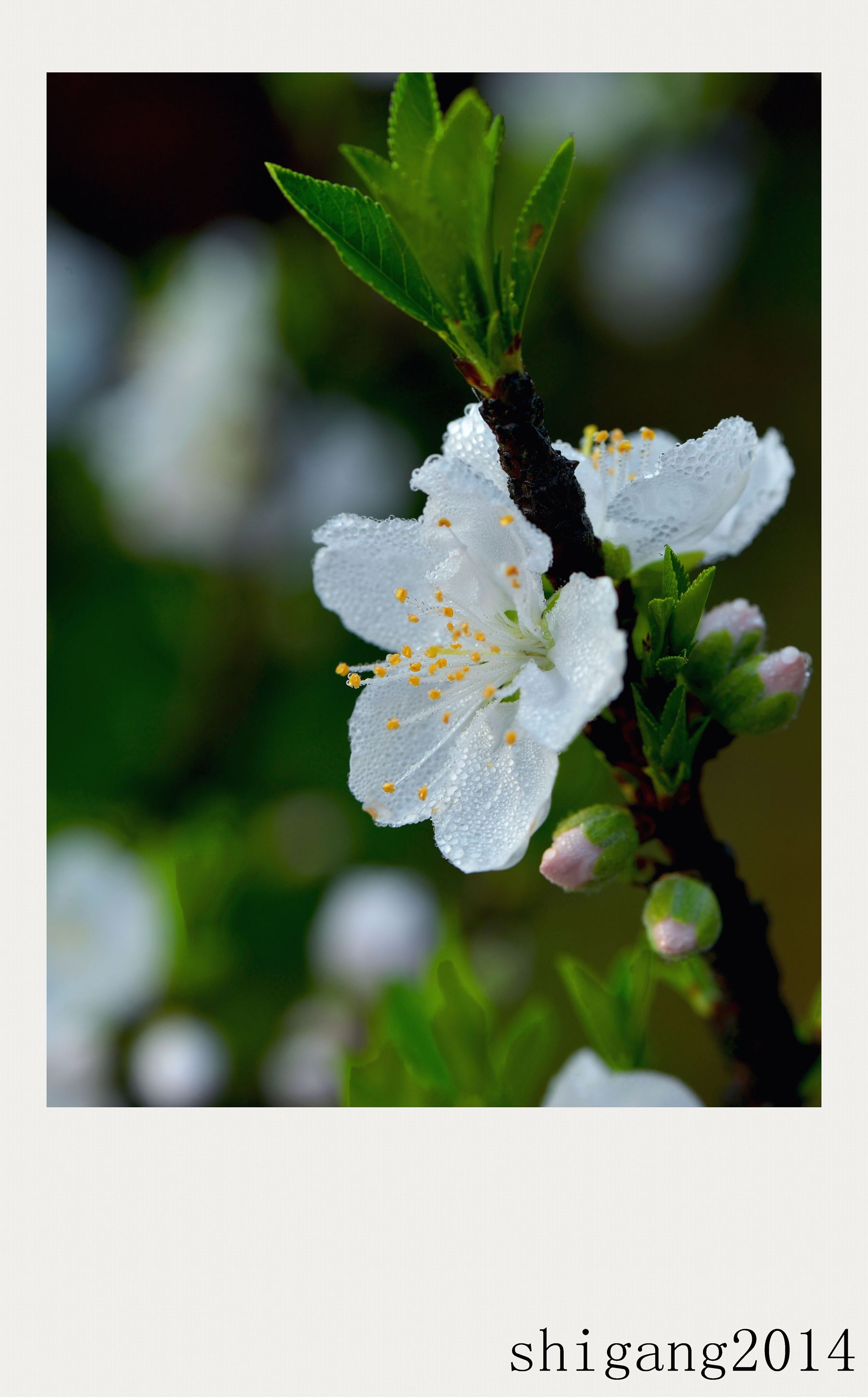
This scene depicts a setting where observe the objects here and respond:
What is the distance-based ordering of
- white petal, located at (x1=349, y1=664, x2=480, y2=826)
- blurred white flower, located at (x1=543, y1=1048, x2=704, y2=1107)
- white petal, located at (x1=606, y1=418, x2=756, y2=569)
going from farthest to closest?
blurred white flower, located at (x1=543, y1=1048, x2=704, y2=1107) → white petal, located at (x1=349, y1=664, x2=480, y2=826) → white petal, located at (x1=606, y1=418, x2=756, y2=569)

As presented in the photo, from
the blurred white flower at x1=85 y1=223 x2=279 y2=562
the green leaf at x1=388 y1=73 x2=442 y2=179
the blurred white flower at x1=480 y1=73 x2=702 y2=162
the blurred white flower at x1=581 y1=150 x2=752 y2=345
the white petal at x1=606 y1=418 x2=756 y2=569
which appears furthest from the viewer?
the blurred white flower at x1=581 y1=150 x2=752 y2=345

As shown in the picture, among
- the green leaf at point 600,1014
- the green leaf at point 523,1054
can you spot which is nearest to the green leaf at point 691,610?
the green leaf at point 600,1014

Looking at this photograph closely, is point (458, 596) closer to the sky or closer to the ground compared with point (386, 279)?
closer to the ground

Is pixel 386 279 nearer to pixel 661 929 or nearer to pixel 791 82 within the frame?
pixel 661 929

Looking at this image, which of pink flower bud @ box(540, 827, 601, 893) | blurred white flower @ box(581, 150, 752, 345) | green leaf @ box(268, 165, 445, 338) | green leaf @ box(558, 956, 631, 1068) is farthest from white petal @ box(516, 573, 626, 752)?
blurred white flower @ box(581, 150, 752, 345)

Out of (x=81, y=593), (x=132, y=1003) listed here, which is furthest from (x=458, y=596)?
(x=81, y=593)

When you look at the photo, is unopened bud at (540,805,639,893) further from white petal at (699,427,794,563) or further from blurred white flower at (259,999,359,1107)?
blurred white flower at (259,999,359,1107)

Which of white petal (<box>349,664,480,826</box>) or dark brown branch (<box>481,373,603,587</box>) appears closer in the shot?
dark brown branch (<box>481,373,603,587</box>)

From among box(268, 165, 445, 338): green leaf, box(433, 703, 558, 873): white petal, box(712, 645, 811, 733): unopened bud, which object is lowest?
box(433, 703, 558, 873): white petal
